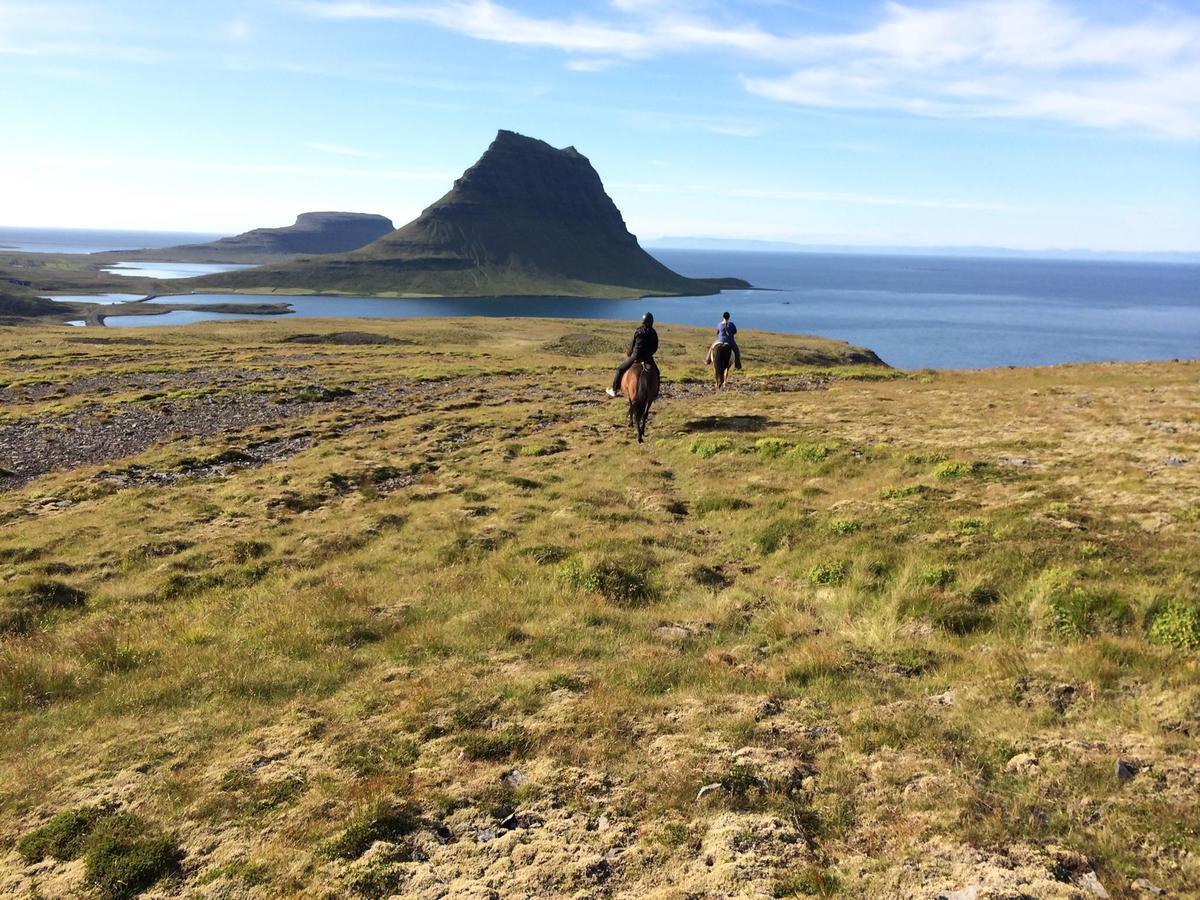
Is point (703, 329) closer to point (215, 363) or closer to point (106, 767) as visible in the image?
point (215, 363)

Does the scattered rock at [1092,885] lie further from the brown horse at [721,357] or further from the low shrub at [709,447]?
the brown horse at [721,357]

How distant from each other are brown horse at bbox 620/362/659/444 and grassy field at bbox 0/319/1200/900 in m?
3.08

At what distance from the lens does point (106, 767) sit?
27.1ft

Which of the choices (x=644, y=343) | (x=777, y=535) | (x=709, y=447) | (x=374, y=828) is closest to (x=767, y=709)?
(x=374, y=828)

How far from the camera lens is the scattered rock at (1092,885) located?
5473mm

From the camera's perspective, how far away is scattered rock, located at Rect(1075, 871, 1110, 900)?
5473mm

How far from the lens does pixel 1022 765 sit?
7156mm

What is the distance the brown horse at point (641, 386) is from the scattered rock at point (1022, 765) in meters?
19.3

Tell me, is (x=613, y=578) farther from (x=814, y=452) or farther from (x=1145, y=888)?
(x=814, y=452)

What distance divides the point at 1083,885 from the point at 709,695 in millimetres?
4337

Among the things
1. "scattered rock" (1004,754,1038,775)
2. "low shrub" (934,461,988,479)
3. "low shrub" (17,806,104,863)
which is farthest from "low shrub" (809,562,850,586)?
"low shrub" (17,806,104,863)

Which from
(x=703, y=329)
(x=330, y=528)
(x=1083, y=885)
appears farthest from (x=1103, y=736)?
(x=703, y=329)

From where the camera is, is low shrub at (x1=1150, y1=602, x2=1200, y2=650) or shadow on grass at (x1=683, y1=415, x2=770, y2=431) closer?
low shrub at (x1=1150, y1=602, x2=1200, y2=650)

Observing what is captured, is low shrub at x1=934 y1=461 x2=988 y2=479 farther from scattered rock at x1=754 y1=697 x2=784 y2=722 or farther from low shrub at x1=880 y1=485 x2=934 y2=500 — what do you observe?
scattered rock at x1=754 y1=697 x2=784 y2=722
